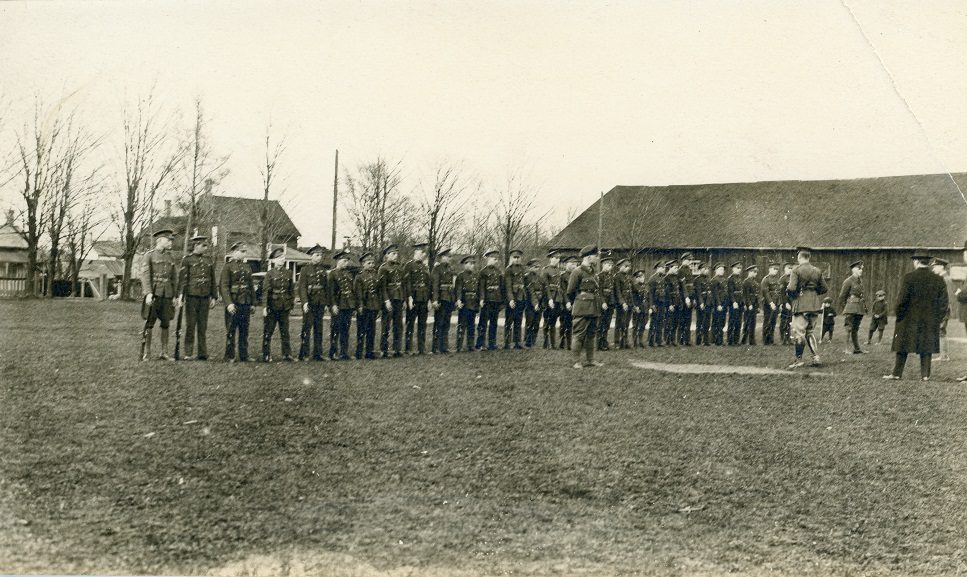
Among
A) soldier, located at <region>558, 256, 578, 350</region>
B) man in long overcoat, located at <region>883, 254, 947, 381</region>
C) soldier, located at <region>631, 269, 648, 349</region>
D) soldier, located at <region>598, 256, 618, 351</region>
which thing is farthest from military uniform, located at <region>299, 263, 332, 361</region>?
man in long overcoat, located at <region>883, 254, 947, 381</region>

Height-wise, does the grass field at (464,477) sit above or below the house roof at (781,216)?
below

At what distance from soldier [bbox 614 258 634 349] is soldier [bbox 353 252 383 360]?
4.42 metres

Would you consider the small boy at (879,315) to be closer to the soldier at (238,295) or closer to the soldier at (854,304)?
the soldier at (854,304)

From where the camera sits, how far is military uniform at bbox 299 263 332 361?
10352 mm

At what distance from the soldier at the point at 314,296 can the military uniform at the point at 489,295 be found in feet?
9.46

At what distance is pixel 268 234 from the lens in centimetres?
2038

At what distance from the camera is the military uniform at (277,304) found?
9.95 meters

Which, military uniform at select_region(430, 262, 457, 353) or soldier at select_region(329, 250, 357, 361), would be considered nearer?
soldier at select_region(329, 250, 357, 361)

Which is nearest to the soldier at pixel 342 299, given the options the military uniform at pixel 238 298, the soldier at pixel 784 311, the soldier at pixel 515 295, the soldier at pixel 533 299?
the military uniform at pixel 238 298

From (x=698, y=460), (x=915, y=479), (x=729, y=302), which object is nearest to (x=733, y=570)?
(x=698, y=460)

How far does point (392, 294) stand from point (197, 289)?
112 inches

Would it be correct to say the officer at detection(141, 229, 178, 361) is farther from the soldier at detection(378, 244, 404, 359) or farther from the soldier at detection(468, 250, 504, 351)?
the soldier at detection(468, 250, 504, 351)

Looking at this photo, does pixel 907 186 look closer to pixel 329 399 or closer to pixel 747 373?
pixel 747 373

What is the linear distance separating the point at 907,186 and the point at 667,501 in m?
26.5
